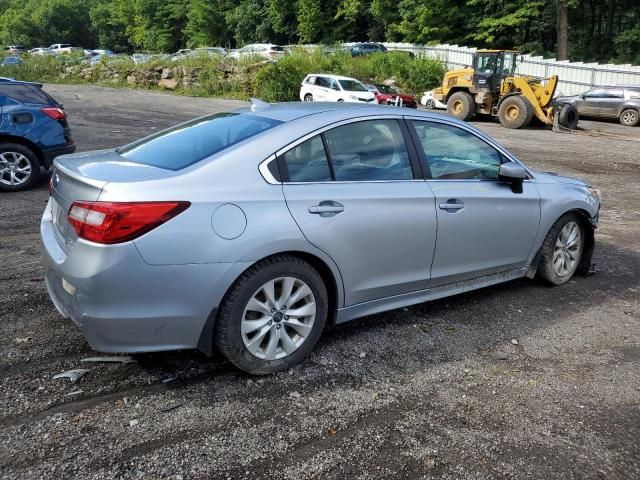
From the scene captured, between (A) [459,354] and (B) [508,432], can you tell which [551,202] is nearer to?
(A) [459,354]

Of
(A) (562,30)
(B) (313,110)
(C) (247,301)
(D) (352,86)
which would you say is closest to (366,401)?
(C) (247,301)

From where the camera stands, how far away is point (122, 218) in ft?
9.91

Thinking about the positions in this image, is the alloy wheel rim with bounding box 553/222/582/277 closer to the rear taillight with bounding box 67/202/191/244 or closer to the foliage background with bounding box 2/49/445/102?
the rear taillight with bounding box 67/202/191/244

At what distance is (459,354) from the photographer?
394cm

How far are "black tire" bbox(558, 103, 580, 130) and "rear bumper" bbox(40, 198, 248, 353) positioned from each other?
67.4 feet

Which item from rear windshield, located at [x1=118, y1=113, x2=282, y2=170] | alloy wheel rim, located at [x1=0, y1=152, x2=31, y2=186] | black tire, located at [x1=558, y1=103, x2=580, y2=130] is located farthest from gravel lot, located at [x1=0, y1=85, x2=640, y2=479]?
black tire, located at [x1=558, y1=103, x2=580, y2=130]

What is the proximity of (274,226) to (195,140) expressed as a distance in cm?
93

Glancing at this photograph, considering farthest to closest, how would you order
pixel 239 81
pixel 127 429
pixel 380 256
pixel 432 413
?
pixel 239 81 → pixel 380 256 → pixel 432 413 → pixel 127 429

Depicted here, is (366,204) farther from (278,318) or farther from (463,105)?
(463,105)

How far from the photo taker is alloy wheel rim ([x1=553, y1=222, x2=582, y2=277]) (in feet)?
16.9

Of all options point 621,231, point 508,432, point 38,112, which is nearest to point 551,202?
point 508,432

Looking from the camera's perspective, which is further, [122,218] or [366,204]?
[366,204]

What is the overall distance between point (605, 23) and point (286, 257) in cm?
5134

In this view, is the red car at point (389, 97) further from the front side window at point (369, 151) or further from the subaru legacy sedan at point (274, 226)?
the front side window at point (369, 151)
